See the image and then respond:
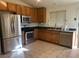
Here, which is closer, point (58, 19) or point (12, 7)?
point (12, 7)

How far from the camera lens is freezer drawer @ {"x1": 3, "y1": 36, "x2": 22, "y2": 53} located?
149 inches

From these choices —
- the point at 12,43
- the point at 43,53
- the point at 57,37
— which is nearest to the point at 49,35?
the point at 57,37

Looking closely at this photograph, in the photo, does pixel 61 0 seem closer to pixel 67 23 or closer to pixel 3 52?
pixel 67 23

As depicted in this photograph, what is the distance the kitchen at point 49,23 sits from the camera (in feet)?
14.7

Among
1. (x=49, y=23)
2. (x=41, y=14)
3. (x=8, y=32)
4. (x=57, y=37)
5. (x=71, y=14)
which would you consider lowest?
(x=57, y=37)

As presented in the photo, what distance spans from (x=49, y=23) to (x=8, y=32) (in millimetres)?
3249

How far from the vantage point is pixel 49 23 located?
6199 millimetres

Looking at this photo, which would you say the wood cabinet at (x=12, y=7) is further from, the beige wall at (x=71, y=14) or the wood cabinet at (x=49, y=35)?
the beige wall at (x=71, y=14)

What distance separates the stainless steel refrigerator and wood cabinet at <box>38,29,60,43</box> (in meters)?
2.10

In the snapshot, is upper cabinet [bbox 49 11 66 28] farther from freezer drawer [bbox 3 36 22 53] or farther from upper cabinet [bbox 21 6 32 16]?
freezer drawer [bbox 3 36 22 53]

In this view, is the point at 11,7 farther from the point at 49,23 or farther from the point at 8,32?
the point at 49,23

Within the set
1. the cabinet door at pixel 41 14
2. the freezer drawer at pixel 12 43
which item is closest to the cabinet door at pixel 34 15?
the cabinet door at pixel 41 14

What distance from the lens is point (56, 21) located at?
583 centimetres

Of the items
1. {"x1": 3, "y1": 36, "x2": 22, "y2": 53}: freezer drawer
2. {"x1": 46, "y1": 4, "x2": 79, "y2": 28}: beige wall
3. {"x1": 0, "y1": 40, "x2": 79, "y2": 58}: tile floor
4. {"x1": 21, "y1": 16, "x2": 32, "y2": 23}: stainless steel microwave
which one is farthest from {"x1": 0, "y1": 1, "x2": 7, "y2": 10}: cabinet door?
{"x1": 46, "y1": 4, "x2": 79, "y2": 28}: beige wall
